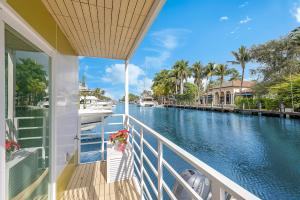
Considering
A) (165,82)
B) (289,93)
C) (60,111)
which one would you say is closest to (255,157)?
(60,111)

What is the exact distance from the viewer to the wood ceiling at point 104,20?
150 centimetres

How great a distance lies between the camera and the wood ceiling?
150cm

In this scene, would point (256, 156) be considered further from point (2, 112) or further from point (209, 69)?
point (209, 69)

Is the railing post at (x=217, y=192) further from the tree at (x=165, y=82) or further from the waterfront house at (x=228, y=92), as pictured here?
the tree at (x=165, y=82)

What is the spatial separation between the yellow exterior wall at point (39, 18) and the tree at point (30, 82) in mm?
279

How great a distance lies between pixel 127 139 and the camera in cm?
266

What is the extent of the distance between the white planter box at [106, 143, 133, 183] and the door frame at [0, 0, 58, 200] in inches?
31.2

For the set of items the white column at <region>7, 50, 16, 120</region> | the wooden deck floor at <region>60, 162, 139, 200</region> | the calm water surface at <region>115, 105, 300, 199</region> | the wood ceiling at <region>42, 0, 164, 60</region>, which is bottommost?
the calm water surface at <region>115, 105, 300, 199</region>

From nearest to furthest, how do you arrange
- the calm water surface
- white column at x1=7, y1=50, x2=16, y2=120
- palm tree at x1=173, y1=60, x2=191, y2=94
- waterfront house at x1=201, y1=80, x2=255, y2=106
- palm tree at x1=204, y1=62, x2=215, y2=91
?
1. white column at x1=7, y1=50, x2=16, y2=120
2. the calm water surface
3. palm tree at x1=204, y1=62, x2=215, y2=91
4. waterfront house at x1=201, y1=80, x2=255, y2=106
5. palm tree at x1=173, y1=60, x2=191, y2=94

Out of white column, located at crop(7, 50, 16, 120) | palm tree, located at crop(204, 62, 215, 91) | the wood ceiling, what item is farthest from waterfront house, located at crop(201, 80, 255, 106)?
white column, located at crop(7, 50, 16, 120)

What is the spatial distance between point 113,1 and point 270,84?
71.6 ft

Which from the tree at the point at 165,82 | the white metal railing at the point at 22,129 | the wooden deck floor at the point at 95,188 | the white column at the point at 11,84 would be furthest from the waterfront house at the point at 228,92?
the white column at the point at 11,84

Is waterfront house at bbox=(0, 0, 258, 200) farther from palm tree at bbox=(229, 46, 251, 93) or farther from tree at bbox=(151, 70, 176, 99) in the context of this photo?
tree at bbox=(151, 70, 176, 99)

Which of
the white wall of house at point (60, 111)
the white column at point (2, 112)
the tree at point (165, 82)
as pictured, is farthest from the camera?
the tree at point (165, 82)
